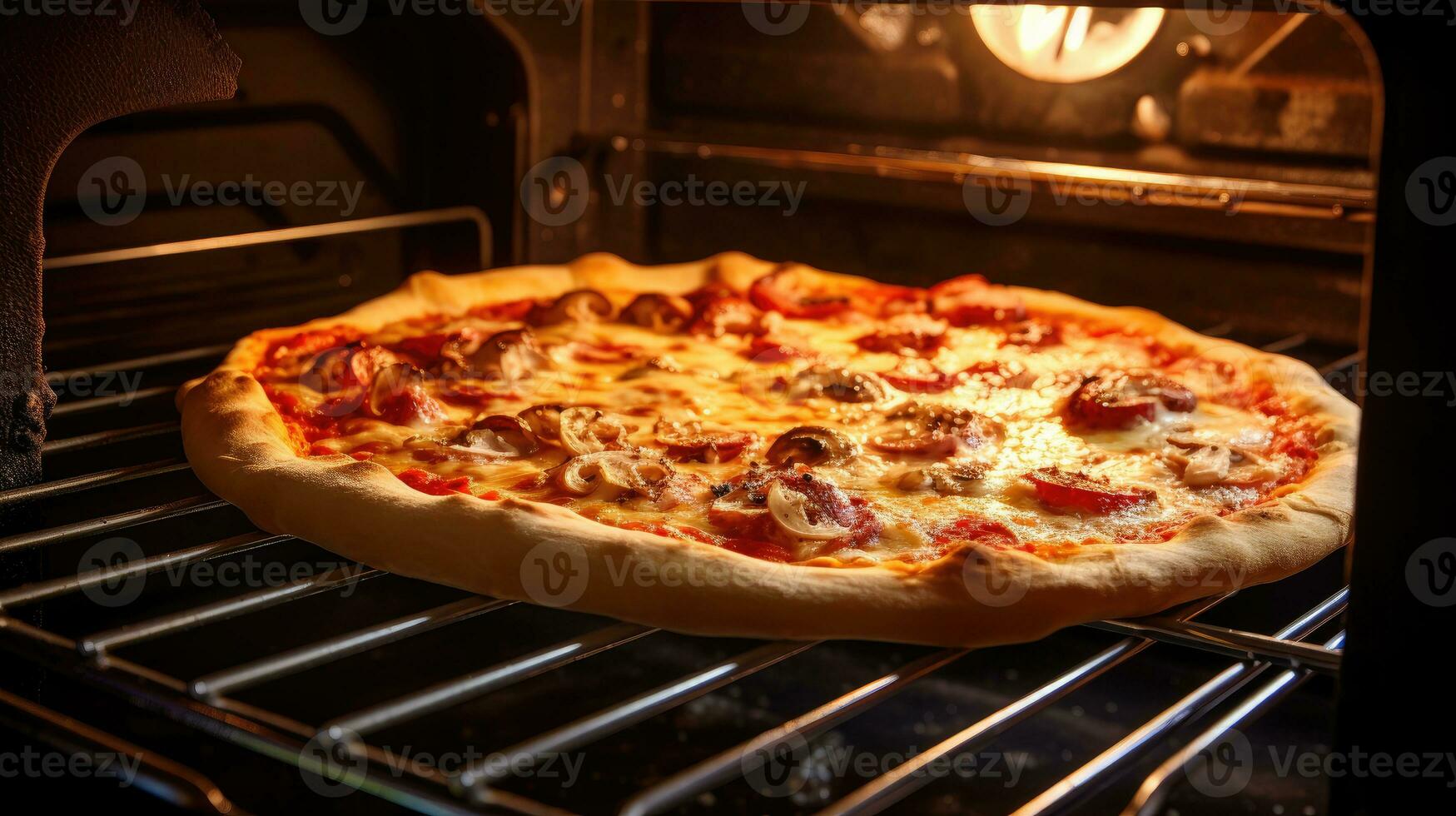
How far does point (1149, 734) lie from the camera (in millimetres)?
1092

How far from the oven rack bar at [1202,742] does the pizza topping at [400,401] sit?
Result: 123cm

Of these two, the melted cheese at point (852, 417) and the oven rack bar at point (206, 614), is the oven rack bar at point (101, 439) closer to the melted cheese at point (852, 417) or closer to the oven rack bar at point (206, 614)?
the melted cheese at point (852, 417)

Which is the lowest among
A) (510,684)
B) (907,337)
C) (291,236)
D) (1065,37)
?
(510,684)

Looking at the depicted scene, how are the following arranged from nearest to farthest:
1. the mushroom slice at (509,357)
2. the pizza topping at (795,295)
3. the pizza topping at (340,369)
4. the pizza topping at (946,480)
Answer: the pizza topping at (946,480), the pizza topping at (340,369), the mushroom slice at (509,357), the pizza topping at (795,295)

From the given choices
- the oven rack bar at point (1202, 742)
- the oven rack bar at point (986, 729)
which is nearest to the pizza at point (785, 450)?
the oven rack bar at point (986, 729)

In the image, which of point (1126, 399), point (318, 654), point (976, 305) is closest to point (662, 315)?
point (976, 305)

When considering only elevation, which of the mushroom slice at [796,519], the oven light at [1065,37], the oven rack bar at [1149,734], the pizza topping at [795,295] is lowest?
the oven rack bar at [1149,734]

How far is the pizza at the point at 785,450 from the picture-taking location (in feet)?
4.55

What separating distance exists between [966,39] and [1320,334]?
0.88 m

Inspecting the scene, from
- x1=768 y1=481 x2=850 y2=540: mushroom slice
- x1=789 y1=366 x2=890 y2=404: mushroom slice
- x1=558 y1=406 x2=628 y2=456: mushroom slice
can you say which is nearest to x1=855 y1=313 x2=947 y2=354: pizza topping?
x1=789 y1=366 x2=890 y2=404: mushroom slice

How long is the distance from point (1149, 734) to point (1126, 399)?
1.10m

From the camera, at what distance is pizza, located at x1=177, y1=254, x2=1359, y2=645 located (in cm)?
139

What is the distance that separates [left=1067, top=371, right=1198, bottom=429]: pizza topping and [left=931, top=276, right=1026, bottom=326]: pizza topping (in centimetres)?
45

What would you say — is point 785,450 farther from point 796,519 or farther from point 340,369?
point 340,369
